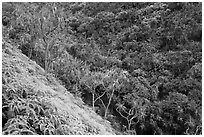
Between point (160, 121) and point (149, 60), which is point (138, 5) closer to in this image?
point (149, 60)

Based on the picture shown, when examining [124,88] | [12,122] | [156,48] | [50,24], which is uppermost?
[50,24]

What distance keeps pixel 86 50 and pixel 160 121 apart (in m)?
7.99

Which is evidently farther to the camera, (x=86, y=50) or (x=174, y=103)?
(x=86, y=50)

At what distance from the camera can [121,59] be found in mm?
19375

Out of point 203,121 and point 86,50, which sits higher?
point 86,50

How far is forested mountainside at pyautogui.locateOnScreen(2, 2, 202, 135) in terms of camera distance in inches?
574

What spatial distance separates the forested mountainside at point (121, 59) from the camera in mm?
14578

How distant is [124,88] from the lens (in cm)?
1540

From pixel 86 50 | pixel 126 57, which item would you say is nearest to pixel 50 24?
pixel 86 50

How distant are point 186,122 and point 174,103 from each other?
143 centimetres

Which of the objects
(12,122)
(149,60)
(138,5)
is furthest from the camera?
(138,5)

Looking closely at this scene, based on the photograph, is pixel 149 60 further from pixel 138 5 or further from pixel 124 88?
pixel 138 5

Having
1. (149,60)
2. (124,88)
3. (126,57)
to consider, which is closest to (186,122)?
(124,88)

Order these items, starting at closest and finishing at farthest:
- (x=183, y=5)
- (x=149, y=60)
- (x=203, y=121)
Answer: (x=203, y=121) → (x=149, y=60) → (x=183, y=5)
